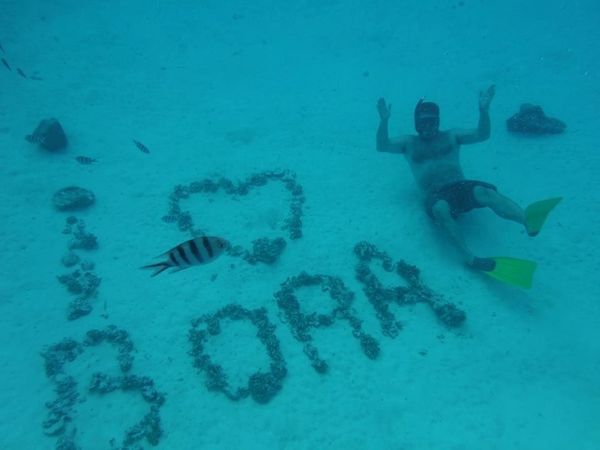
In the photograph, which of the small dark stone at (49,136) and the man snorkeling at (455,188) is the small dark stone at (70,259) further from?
the man snorkeling at (455,188)

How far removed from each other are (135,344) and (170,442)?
67.5 inches

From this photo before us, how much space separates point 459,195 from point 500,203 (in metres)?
0.72

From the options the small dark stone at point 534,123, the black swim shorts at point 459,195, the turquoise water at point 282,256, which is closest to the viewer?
the turquoise water at point 282,256

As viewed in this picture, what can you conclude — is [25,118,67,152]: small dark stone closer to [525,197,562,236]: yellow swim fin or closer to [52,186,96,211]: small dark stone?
[52,186,96,211]: small dark stone

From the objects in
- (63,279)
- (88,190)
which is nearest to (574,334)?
(63,279)

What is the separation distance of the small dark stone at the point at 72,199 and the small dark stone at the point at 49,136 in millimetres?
1798

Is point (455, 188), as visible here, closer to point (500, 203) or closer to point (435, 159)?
point (500, 203)

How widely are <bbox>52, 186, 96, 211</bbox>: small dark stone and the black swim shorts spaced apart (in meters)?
7.49

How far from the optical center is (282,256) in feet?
23.7

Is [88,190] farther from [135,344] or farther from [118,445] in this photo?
[118,445]

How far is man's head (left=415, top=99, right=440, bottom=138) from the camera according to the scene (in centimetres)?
727

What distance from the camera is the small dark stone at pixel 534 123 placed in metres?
9.79

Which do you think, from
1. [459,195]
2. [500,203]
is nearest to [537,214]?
[500,203]

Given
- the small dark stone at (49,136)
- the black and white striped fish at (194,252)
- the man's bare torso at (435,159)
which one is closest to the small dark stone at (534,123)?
the man's bare torso at (435,159)
